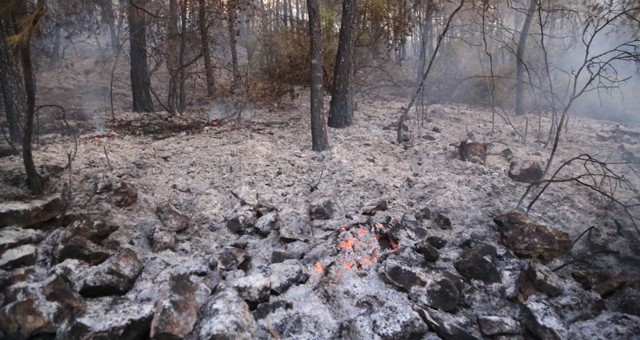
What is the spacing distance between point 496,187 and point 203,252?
390 centimetres

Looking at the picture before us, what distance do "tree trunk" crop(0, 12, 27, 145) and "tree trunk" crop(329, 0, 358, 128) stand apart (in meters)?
4.85

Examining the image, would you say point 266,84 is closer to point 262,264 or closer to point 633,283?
point 262,264

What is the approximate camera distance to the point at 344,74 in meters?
7.18

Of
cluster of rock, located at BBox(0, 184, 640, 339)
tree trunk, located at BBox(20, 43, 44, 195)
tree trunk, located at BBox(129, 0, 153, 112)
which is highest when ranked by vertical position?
tree trunk, located at BBox(129, 0, 153, 112)

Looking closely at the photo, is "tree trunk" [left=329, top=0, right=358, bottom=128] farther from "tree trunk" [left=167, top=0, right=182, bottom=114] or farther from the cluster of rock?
the cluster of rock

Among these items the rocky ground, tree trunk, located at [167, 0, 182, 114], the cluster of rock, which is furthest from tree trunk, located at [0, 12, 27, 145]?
tree trunk, located at [167, 0, 182, 114]

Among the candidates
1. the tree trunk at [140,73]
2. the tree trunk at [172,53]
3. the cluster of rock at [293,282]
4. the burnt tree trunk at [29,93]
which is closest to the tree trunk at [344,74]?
the tree trunk at [172,53]

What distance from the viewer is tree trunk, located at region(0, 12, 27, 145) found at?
5164 mm

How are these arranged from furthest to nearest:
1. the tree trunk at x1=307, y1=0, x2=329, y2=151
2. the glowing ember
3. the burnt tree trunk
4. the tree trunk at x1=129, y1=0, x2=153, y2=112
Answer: the tree trunk at x1=129, y1=0, x2=153, y2=112
the tree trunk at x1=307, y1=0, x2=329, y2=151
the glowing ember
the burnt tree trunk

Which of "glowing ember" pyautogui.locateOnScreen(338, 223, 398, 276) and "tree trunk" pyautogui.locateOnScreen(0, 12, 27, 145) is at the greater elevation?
"tree trunk" pyautogui.locateOnScreen(0, 12, 27, 145)

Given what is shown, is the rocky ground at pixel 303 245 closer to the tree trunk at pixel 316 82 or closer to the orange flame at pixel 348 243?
the orange flame at pixel 348 243

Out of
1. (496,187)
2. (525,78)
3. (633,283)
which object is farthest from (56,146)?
(525,78)

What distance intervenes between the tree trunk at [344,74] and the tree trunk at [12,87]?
4855mm

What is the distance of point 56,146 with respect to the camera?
18.1 ft
